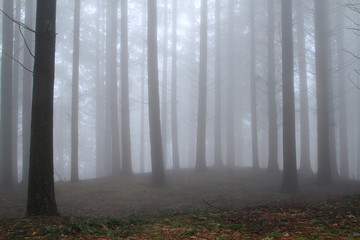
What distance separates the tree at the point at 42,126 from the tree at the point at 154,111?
8123mm

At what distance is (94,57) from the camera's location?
28.1m

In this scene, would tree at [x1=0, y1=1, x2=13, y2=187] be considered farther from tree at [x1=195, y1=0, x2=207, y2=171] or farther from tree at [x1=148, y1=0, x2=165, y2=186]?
tree at [x1=195, y1=0, x2=207, y2=171]

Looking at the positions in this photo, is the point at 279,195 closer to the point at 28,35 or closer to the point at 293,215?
the point at 293,215

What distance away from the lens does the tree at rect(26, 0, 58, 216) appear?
7004 mm

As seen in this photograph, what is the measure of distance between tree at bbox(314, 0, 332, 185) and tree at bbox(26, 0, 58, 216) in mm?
13516

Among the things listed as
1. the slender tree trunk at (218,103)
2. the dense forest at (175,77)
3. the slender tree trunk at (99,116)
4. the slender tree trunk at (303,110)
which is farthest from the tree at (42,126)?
the slender tree trunk at (99,116)

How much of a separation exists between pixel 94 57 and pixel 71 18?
4.10m

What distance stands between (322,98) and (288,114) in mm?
3552

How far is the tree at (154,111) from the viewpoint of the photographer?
15.1 m

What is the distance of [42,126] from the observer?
23.5 feet

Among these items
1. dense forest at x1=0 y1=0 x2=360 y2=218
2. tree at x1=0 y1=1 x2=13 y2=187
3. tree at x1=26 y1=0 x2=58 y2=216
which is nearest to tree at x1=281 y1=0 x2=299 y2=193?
dense forest at x1=0 y1=0 x2=360 y2=218

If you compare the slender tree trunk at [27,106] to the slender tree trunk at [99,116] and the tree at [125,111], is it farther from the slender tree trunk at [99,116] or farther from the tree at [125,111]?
the slender tree trunk at [99,116]

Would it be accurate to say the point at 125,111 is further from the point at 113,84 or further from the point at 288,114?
the point at 288,114

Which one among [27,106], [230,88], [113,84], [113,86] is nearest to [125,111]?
[113,86]
